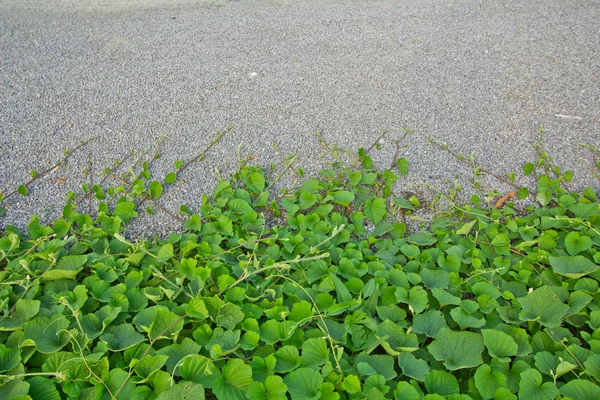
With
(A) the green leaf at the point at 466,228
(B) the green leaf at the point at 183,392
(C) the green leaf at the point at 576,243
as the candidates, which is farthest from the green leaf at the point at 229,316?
(C) the green leaf at the point at 576,243

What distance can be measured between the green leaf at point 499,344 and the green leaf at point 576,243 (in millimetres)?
591

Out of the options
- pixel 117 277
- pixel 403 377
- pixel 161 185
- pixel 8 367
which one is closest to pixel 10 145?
pixel 161 185

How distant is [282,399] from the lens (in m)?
1.29

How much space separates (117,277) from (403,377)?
3.46 feet

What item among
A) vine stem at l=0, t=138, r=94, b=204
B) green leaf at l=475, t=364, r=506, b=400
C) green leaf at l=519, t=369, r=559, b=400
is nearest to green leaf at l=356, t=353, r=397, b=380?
green leaf at l=475, t=364, r=506, b=400

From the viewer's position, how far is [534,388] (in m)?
1.34

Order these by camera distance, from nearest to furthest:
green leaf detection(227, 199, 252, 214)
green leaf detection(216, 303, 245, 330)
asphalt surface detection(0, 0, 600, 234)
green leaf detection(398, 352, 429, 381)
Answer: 1. green leaf detection(398, 352, 429, 381)
2. green leaf detection(216, 303, 245, 330)
3. green leaf detection(227, 199, 252, 214)
4. asphalt surface detection(0, 0, 600, 234)

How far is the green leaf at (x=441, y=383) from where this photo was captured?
1377mm

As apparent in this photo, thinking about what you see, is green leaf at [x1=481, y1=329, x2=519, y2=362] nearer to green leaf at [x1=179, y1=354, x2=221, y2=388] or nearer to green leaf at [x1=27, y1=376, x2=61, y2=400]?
green leaf at [x1=179, y1=354, x2=221, y2=388]

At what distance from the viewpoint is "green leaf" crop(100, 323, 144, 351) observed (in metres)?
1.48

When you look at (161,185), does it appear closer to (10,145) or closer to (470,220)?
(10,145)

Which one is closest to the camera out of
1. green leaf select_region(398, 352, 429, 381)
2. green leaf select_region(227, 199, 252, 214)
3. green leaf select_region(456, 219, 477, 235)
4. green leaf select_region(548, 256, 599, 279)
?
green leaf select_region(398, 352, 429, 381)

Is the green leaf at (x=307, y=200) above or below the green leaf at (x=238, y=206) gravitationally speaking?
below

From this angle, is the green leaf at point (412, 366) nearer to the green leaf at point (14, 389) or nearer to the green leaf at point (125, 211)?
the green leaf at point (14, 389)
